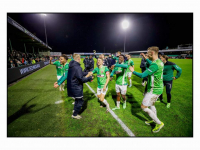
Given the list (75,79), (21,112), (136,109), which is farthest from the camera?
(136,109)

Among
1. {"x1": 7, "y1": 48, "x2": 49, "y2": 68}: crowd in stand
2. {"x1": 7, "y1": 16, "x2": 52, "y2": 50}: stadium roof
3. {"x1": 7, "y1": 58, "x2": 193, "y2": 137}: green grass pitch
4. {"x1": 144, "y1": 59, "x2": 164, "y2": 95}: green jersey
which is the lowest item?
{"x1": 7, "y1": 58, "x2": 193, "y2": 137}: green grass pitch

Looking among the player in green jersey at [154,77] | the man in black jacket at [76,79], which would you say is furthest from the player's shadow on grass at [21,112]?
the player in green jersey at [154,77]

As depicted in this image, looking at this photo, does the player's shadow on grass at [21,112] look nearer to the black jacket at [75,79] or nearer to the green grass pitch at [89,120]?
the green grass pitch at [89,120]

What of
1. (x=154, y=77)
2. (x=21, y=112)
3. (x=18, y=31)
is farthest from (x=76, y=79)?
(x=18, y=31)

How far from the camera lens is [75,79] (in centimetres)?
273

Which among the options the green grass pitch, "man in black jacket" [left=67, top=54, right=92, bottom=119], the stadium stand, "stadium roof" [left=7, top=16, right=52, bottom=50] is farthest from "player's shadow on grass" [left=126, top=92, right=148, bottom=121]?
"stadium roof" [left=7, top=16, right=52, bottom=50]

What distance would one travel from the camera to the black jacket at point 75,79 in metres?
2.63

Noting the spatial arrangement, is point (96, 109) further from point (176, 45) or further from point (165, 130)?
point (176, 45)

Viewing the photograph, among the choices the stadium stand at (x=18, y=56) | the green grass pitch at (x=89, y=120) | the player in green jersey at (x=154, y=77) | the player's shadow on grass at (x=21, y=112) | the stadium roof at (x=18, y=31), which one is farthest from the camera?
the stadium roof at (x=18, y=31)

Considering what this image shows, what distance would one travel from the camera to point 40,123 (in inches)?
118

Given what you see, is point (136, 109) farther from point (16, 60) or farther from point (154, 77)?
point (16, 60)

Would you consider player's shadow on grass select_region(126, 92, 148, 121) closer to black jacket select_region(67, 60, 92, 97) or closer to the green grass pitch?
the green grass pitch

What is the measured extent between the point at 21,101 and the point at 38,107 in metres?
1.40

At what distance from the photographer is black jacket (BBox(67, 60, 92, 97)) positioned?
263 centimetres
